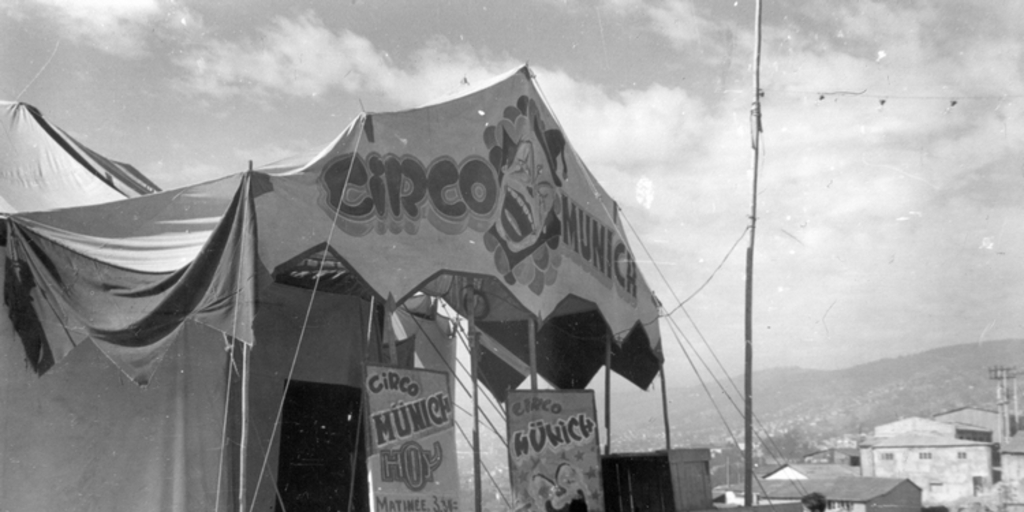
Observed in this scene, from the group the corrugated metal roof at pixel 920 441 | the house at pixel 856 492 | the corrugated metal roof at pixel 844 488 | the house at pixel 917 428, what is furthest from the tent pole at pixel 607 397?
the house at pixel 917 428

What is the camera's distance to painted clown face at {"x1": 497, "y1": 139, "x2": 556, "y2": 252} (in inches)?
346

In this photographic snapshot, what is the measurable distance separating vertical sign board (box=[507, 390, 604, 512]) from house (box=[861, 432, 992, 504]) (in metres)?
48.4

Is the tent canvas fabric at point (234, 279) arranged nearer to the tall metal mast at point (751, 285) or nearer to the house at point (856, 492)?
the tall metal mast at point (751, 285)

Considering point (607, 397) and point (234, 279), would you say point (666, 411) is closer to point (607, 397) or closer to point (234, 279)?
point (607, 397)

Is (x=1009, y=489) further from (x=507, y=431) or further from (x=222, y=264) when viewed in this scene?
(x=222, y=264)

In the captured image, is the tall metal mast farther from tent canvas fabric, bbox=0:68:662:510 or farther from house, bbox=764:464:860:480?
house, bbox=764:464:860:480

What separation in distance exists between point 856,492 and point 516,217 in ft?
129

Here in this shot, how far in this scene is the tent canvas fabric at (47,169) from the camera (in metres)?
8.57

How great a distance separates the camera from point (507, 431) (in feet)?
28.5

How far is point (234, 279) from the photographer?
6.31 m

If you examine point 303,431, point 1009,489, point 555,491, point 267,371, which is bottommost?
point 1009,489

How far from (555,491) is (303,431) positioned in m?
2.97

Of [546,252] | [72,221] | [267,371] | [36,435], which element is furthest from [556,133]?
[36,435]

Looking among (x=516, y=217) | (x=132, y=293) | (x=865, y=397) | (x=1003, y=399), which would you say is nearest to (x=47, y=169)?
(x=132, y=293)
